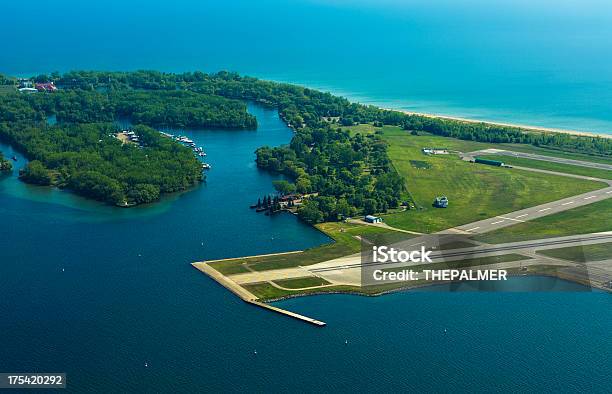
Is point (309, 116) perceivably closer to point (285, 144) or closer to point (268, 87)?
point (285, 144)

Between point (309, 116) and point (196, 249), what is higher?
point (309, 116)

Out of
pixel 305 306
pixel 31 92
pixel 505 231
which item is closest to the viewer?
pixel 305 306

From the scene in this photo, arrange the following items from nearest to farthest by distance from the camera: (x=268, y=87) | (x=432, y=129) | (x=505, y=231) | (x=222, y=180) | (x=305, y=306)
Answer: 1. (x=305, y=306)
2. (x=505, y=231)
3. (x=222, y=180)
4. (x=432, y=129)
5. (x=268, y=87)

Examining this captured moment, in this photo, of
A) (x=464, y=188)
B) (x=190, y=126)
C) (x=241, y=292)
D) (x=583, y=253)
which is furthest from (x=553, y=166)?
(x=190, y=126)

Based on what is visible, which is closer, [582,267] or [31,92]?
[582,267]

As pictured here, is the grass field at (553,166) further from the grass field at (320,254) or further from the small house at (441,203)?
the grass field at (320,254)

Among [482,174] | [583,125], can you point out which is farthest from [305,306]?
[583,125]

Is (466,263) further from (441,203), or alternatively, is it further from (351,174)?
(351,174)
